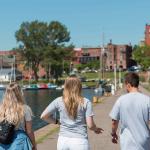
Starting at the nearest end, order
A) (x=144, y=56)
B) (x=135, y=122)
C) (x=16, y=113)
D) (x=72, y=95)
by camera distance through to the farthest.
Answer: (x=16, y=113) < (x=72, y=95) < (x=135, y=122) < (x=144, y=56)

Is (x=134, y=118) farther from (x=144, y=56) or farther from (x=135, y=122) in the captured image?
(x=144, y=56)

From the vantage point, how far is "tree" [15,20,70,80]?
15025 cm

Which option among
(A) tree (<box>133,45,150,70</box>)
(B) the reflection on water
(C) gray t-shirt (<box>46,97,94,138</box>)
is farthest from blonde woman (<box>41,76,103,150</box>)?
(A) tree (<box>133,45,150,70</box>)

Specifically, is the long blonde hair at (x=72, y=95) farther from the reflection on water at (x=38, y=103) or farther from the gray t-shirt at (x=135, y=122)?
the reflection on water at (x=38, y=103)

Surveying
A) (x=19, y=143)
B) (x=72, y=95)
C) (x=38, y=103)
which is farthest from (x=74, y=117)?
(x=38, y=103)

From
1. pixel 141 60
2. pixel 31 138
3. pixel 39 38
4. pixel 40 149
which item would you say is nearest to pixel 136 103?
pixel 31 138

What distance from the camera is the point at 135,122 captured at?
8180mm

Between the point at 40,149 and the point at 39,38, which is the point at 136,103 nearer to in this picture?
the point at 40,149

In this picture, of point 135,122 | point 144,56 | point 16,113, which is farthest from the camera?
point 144,56

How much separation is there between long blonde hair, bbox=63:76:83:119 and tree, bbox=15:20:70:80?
14123cm

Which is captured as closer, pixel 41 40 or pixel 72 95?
pixel 72 95

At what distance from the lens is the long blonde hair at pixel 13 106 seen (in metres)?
7.21

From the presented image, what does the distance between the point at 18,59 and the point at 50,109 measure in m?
148

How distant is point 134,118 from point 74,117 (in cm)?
86
